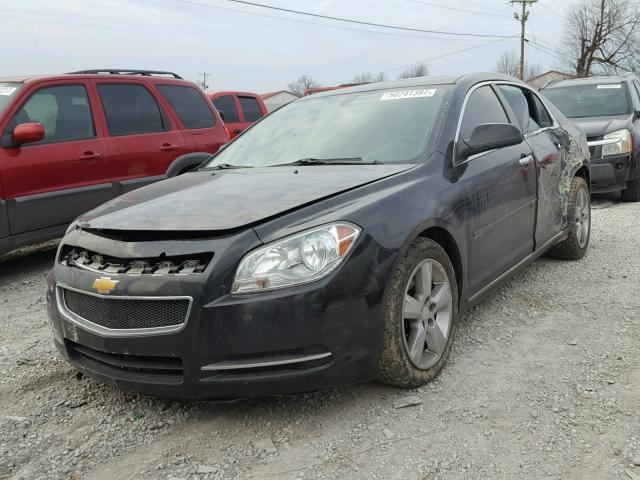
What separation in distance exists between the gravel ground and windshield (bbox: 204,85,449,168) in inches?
49.4

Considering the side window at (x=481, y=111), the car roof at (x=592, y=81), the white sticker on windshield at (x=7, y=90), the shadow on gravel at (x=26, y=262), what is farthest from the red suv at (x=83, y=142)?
the car roof at (x=592, y=81)

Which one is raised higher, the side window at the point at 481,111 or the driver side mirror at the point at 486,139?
the side window at the point at 481,111

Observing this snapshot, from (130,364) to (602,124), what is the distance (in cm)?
791

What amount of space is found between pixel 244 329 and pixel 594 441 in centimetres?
154

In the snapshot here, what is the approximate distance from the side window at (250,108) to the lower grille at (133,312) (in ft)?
35.5

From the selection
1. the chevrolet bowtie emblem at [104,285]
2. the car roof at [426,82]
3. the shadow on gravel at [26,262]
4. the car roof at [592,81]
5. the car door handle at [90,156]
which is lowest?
the shadow on gravel at [26,262]

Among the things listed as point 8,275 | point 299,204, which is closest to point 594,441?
point 299,204

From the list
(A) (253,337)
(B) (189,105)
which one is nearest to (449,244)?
(A) (253,337)

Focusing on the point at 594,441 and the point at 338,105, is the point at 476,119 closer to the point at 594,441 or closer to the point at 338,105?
the point at 338,105

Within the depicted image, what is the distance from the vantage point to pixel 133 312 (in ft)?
8.21

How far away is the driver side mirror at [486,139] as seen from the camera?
3410 millimetres

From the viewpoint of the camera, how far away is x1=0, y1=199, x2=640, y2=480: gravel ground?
2373mm

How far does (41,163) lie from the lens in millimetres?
5250

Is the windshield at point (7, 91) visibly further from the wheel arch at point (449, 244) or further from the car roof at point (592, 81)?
the car roof at point (592, 81)
